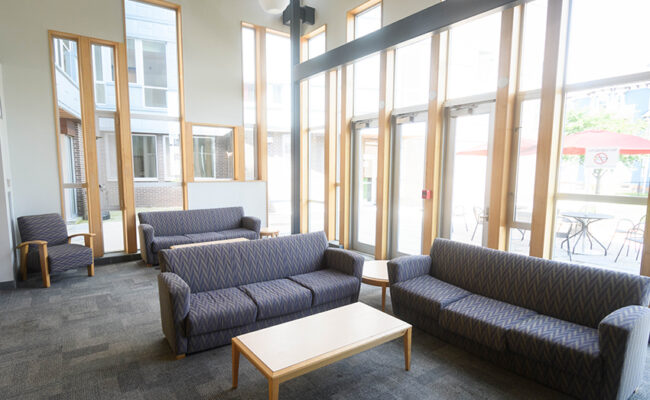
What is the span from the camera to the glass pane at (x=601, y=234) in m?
3.02

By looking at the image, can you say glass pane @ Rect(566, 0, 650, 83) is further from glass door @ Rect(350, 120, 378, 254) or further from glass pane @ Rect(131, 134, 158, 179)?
glass pane @ Rect(131, 134, 158, 179)

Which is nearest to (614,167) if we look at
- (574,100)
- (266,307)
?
(574,100)

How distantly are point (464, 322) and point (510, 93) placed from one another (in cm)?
244

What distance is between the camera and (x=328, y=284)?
324 centimetres

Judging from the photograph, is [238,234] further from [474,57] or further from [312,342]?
[474,57]

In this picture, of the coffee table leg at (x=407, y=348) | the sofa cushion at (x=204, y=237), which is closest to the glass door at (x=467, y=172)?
the coffee table leg at (x=407, y=348)

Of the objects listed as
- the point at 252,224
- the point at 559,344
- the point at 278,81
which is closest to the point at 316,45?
the point at 278,81

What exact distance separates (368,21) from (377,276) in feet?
13.2

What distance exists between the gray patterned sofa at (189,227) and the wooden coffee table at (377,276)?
2.55 meters

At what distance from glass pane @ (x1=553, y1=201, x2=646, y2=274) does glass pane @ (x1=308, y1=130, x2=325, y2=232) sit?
3.86 metres

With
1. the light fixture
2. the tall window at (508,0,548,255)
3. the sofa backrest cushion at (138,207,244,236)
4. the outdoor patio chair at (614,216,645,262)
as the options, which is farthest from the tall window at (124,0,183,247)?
the outdoor patio chair at (614,216,645,262)

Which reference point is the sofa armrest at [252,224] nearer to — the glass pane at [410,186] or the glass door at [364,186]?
the glass door at [364,186]

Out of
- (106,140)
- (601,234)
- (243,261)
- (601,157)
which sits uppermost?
(106,140)

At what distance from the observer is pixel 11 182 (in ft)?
14.7
